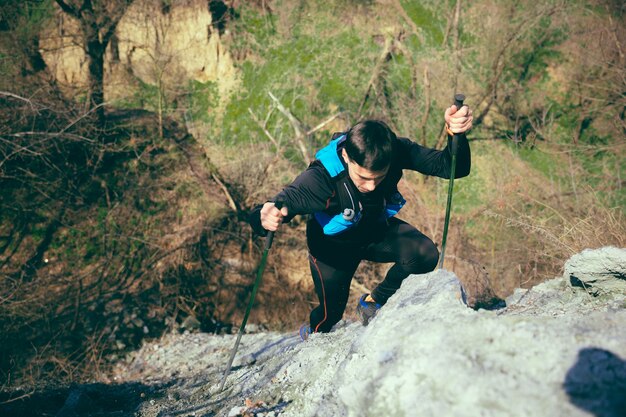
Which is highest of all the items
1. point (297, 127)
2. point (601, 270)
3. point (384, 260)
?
point (384, 260)

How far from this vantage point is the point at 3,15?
364 inches

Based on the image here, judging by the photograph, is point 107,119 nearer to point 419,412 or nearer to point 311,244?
point 311,244

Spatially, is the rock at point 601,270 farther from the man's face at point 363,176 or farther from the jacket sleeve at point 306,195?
the jacket sleeve at point 306,195

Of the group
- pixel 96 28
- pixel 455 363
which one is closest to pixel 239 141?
pixel 96 28

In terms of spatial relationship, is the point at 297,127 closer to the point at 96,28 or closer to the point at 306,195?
the point at 96,28

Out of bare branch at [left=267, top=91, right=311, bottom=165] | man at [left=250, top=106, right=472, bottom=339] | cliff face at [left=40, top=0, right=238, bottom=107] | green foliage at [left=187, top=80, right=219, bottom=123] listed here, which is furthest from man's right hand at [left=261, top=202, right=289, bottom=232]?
green foliage at [left=187, top=80, right=219, bottom=123]

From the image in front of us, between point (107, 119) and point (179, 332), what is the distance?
4.83 meters

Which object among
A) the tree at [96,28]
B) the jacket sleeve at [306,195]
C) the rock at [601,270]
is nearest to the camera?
the jacket sleeve at [306,195]

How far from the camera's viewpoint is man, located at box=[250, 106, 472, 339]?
2.88 metres

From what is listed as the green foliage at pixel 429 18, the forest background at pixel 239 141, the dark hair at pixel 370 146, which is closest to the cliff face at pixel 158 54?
the forest background at pixel 239 141

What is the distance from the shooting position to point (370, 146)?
2807 millimetres

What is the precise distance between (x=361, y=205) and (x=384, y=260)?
0.62 meters

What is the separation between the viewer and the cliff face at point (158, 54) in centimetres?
1014

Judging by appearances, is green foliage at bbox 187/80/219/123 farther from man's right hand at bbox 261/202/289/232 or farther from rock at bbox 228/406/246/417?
rock at bbox 228/406/246/417
